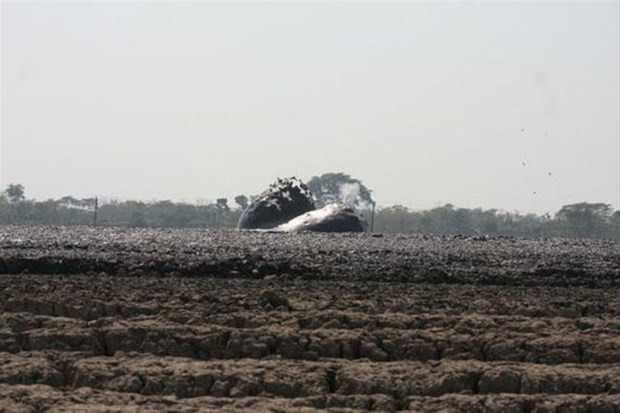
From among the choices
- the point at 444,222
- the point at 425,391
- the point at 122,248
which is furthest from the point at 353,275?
the point at 444,222

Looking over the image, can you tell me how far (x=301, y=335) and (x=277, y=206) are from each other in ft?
66.9

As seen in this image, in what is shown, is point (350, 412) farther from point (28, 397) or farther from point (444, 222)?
point (444, 222)

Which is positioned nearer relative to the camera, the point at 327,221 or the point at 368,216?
the point at 327,221

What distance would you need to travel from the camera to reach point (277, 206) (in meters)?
30.3

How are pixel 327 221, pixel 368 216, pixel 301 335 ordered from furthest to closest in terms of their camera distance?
pixel 368 216 < pixel 327 221 < pixel 301 335

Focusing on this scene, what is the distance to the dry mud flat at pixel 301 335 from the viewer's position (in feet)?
27.1

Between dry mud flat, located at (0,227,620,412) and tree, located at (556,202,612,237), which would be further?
tree, located at (556,202,612,237)

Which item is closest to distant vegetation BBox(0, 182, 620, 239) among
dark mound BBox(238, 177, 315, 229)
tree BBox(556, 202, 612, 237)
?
tree BBox(556, 202, 612, 237)

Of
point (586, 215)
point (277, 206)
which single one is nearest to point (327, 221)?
point (277, 206)

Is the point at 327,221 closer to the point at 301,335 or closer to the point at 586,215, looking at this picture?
the point at 301,335

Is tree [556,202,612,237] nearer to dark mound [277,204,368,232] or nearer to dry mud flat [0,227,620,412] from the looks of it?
dark mound [277,204,368,232]

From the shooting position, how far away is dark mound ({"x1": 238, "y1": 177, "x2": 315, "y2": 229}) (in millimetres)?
30281

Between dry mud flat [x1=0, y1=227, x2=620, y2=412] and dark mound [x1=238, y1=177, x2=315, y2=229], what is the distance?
1273cm

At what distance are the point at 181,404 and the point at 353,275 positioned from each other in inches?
315
